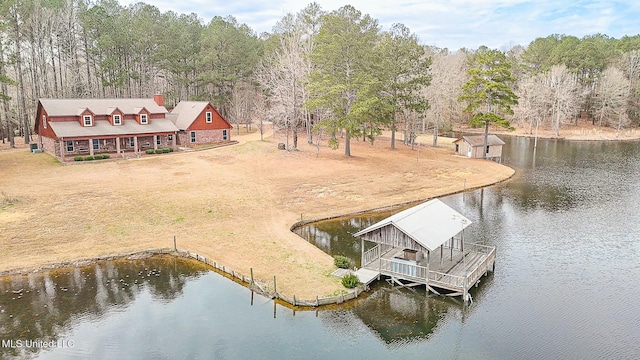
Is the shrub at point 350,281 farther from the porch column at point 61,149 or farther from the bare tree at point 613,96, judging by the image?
the bare tree at point 613,96

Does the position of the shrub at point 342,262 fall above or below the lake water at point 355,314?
above

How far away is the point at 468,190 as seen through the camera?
44344mm

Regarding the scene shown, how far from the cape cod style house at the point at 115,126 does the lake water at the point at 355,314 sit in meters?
29.5

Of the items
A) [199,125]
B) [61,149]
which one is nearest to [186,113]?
[199,125]

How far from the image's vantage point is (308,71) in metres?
57.1

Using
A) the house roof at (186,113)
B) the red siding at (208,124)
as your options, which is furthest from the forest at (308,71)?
the house roof at (186,113)

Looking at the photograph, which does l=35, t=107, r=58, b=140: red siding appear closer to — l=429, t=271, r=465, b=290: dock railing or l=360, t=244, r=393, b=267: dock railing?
l=360, t=244, r=393, b=267: dock railing

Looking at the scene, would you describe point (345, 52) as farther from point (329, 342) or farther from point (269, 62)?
point (329, 342)

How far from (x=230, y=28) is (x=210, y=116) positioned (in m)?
22.0

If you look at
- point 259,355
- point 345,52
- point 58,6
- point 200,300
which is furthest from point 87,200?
point 58,6

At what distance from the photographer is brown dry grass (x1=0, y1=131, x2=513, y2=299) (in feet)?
87.8

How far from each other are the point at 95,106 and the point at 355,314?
45672 mm

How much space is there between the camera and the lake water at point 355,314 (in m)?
17.9

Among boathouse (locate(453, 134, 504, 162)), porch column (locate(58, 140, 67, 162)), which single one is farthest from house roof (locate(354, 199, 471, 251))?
porch column (locate(58, 140, 67, 162))
